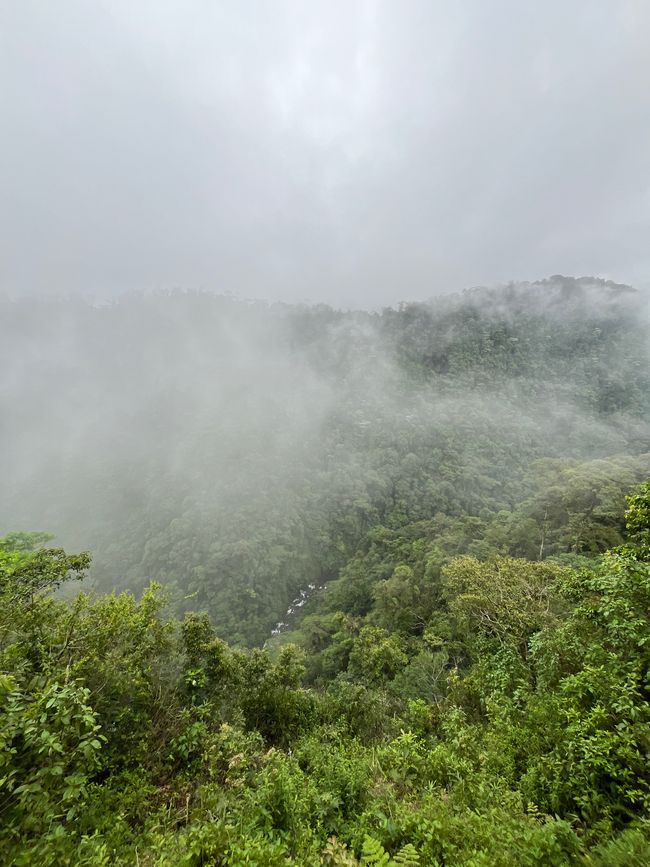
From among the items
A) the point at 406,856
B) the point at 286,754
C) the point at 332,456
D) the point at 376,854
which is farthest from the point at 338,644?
the point at 332,456

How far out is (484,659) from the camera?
44.8 ft

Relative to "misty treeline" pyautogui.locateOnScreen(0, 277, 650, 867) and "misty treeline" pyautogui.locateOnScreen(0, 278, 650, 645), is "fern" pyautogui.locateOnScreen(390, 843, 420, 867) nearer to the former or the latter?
"misty treeline" pyautogui.locateOnScreen(0, 277, 650, 867)

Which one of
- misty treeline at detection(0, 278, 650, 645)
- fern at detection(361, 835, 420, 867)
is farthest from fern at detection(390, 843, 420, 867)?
misty treeline at detection(0, 278, 650, 645)

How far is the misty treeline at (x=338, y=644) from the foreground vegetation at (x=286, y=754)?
47 millimetres

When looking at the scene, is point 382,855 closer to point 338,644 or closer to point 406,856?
point 406,856

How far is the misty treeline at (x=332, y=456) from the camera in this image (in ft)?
223

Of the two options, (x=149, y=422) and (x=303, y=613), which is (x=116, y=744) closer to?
(x=303, y=613)

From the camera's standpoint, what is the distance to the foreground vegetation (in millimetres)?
3400

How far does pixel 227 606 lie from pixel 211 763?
66977 mm

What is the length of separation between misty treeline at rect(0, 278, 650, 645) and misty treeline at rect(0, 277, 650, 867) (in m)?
0.84

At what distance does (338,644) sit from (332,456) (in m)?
80.4

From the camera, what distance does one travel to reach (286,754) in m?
8.58

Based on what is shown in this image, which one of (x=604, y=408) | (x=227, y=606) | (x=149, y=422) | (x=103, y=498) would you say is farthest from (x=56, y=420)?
(x=604, y=408)

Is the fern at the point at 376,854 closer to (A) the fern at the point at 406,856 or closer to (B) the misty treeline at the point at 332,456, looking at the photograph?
(A) the fern at the point at 406,856
